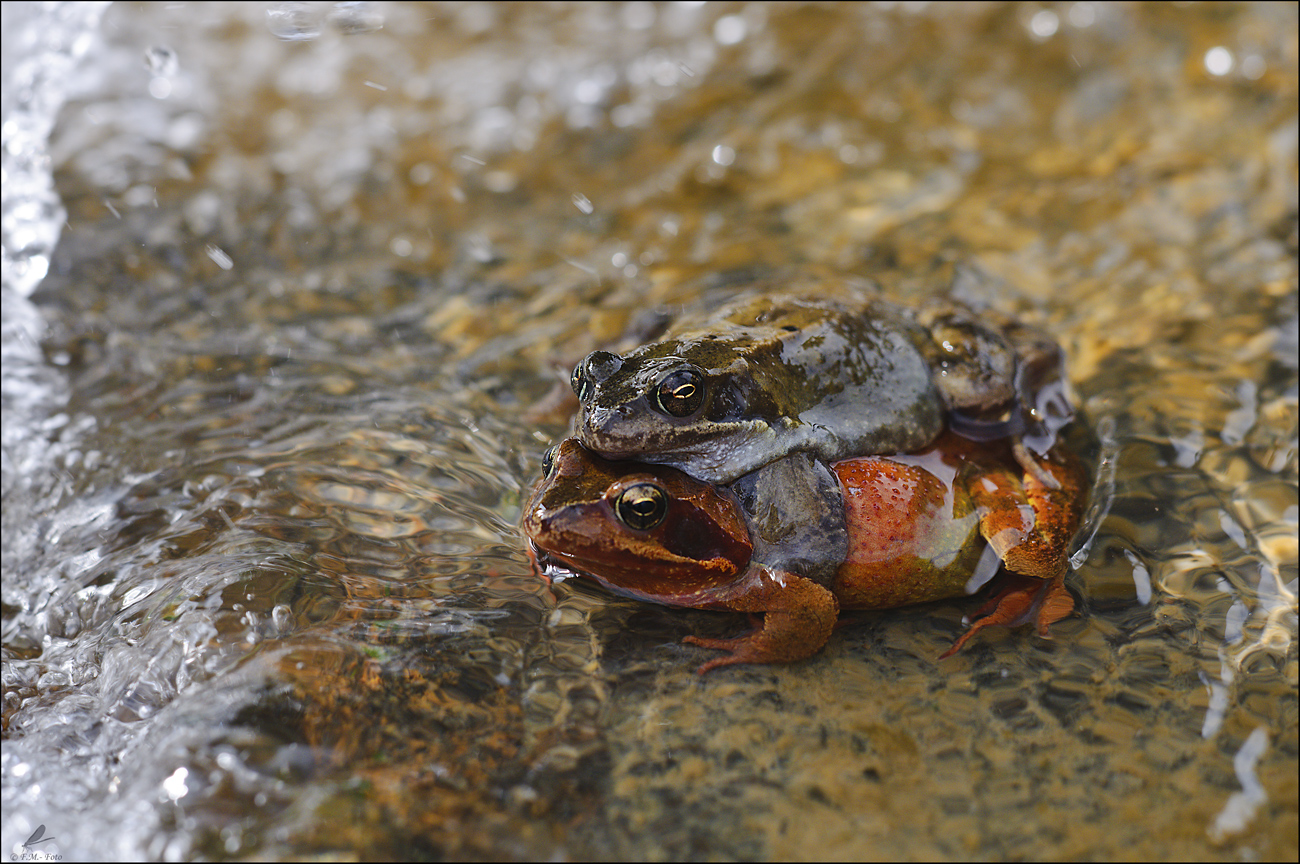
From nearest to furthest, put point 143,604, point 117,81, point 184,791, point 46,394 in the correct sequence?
point 184,791 < point 143,604 < point 46,394 < point 117,81

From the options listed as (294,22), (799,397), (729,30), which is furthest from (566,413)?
(294,22)

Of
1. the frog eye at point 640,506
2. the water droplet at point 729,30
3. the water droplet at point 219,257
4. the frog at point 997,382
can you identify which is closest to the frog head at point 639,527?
the frog eye at point 640,506

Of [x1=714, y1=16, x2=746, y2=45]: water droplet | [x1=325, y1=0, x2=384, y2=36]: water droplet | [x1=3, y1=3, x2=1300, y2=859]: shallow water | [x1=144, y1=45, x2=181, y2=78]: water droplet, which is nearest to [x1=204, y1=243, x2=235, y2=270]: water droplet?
[x1=3, y1=3, x2=1300, y2=859]: shallow water

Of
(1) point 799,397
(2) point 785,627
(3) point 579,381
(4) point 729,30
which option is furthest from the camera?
(4) point 729,30

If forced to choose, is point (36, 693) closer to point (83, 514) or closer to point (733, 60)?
point (83, 514)

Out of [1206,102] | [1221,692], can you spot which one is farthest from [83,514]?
[1206,102]

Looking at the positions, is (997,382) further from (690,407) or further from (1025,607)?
(690,407)

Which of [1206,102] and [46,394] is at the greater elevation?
[1206,102]
